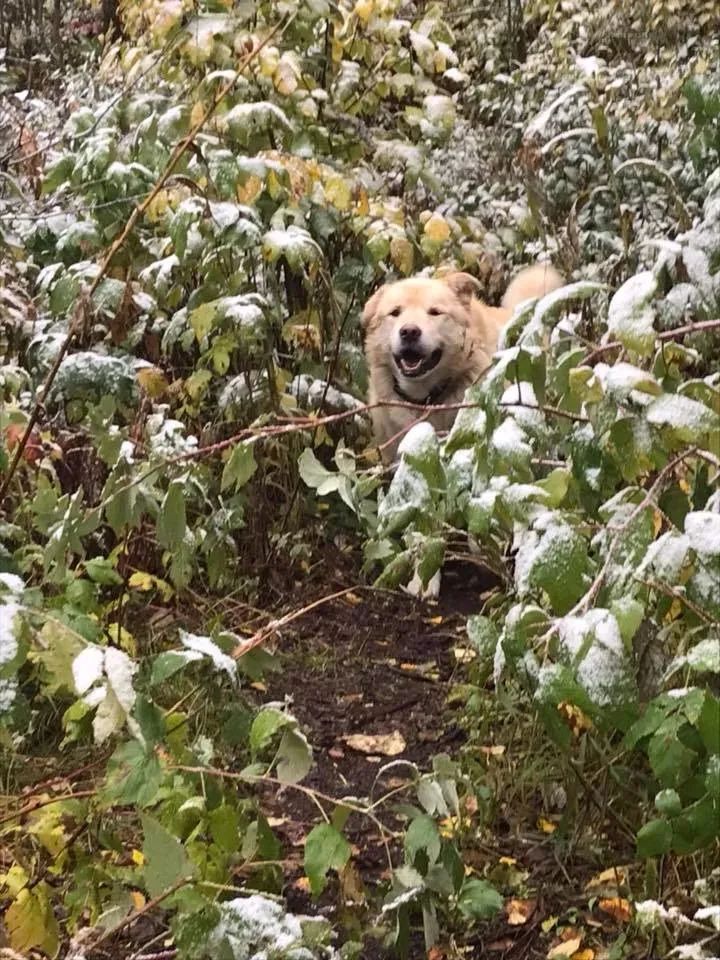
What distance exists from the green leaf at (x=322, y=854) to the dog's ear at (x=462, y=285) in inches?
129

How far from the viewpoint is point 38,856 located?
6.59ft

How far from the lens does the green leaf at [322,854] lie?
1488 millimetres

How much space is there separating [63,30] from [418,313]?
7.35 m

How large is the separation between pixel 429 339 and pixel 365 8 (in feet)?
4.47

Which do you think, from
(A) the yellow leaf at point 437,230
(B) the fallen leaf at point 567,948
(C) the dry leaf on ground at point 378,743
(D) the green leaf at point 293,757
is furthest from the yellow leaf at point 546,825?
(A) the yellow leaf at point 437,230

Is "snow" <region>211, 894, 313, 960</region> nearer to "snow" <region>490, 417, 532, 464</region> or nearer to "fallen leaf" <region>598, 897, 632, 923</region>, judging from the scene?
"snow" <region>490, 417, 532, 464</region>

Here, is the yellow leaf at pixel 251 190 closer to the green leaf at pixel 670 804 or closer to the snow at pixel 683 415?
the snow at pixel 683 415

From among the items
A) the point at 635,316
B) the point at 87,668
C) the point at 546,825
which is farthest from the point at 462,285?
the point at 87,668

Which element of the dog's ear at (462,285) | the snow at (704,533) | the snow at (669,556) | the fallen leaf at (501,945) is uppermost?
the snow at (704,533)

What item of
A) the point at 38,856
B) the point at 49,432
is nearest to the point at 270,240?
the point at 49,432

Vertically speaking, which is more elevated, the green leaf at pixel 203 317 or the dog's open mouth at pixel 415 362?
the green leaf at pixel 203 317

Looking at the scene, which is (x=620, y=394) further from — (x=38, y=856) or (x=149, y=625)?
(x=149, y=625)

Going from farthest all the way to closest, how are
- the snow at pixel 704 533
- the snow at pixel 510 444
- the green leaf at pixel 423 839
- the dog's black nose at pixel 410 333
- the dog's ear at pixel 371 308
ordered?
the dog's ear at pixel 371 308, the dog's black nose at pixel 410 333, the green leaf at pixel 423 839, the snow at pixel 510 444, the snow at pixel 704 533

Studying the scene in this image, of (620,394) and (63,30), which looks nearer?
(620,394)
